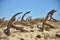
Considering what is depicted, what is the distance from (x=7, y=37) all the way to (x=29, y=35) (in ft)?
4.15

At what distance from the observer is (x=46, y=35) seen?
888 cm

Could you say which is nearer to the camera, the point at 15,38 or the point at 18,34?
the point at 15,38

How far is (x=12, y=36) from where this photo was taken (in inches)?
339

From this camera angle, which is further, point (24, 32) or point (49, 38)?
point (24, 32)

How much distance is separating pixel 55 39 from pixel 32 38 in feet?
3.72

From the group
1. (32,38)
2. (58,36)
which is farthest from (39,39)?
(58,36)

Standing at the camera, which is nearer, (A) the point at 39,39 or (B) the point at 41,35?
(A) the point at 39,39

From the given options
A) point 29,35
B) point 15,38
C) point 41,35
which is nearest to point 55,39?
point 41,35

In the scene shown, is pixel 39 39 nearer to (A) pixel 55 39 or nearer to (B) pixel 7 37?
(A) pixel 55 39

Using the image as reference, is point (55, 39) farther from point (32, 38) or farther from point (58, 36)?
point (32, 38)

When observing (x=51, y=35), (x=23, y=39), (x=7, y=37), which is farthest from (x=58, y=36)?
(x=7, y=37)

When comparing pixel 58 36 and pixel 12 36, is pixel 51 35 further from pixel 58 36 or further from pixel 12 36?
pixel 12 36

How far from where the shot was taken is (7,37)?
8.27 meters

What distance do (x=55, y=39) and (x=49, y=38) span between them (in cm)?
30
